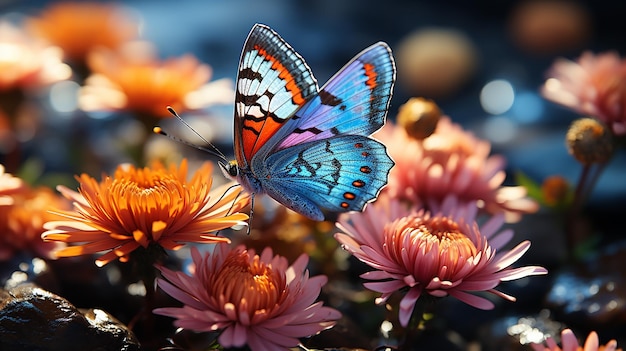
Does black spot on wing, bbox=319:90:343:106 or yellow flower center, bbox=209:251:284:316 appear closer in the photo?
yellow flower center, bbox=209:251:284:316

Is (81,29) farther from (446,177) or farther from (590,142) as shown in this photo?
(590,142)

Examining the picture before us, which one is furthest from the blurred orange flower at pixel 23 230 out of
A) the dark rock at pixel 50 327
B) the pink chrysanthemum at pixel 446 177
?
the pink chrysanthemum at pixel 446 177

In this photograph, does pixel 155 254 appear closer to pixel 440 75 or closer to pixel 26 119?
pixel 26 119

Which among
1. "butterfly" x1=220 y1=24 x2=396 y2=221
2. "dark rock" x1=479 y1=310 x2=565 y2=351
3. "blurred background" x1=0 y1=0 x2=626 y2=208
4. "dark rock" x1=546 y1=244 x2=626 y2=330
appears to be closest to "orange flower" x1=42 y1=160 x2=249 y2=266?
"butterfly" x1=220 y1=24 x2=396 y2=221

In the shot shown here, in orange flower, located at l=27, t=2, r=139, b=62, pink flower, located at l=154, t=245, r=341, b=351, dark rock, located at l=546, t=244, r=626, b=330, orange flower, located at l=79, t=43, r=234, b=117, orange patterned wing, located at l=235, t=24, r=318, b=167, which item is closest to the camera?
pink flower, located at l=154, t=245, r=341, b=351

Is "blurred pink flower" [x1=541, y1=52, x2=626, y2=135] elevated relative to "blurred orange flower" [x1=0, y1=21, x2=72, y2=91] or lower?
elevated

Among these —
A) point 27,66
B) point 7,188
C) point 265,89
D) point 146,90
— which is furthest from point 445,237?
point 27,66

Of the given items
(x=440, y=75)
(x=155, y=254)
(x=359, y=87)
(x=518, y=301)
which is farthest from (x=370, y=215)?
(x=440, y=75)

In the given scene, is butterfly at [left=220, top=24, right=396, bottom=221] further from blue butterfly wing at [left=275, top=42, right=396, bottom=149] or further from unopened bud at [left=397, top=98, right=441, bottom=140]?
unopened bud at [left=397, top=98, right=441, bottom=140]
